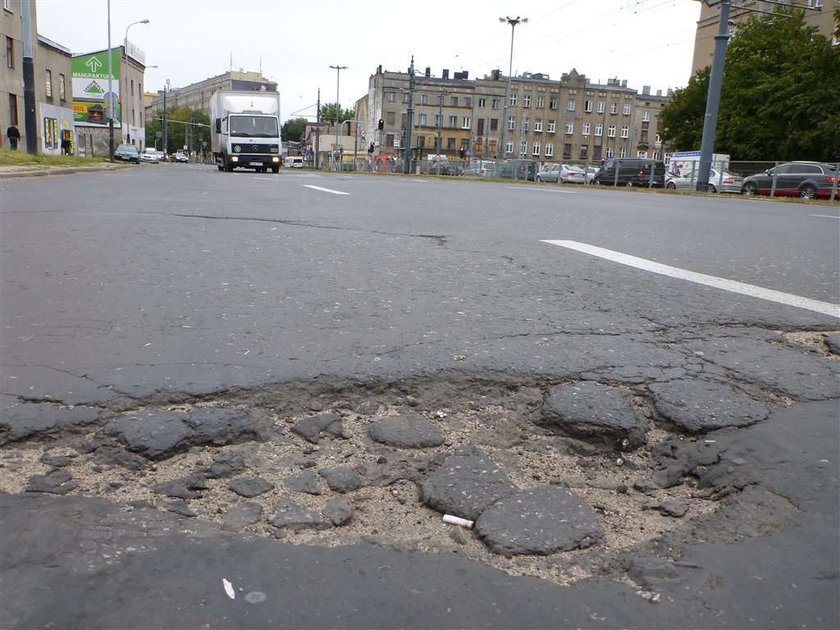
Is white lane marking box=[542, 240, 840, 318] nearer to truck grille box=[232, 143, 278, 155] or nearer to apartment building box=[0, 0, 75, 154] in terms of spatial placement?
truck grille box=[232, 143, 278, 155]

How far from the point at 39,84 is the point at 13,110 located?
6.02 metres

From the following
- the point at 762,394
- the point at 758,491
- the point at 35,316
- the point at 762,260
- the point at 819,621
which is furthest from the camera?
the point at 762,260

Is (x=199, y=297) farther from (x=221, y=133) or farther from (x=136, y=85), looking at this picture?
(x=136, y=85)

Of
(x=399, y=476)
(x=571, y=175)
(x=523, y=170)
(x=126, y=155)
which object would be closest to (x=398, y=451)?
(x=399, y=476)

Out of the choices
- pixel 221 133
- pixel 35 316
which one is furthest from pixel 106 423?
pixel 221 133

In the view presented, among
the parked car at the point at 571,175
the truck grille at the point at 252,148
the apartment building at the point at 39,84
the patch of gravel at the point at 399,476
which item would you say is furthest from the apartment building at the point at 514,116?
the patch of gravel at the point at 399,476

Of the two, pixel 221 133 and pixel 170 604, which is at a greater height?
pixel 221 133

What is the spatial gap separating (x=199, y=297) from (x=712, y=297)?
2946 millimetres

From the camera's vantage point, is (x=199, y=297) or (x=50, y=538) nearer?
(x=50, y=538)

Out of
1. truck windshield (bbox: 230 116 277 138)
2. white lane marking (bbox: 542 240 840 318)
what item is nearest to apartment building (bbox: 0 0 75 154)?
truck windshield (bbox: 230 116 277 138)

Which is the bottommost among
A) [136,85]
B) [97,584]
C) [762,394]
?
[97,584]

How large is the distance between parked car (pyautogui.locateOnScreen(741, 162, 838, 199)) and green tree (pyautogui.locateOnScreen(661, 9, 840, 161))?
41.2 feet

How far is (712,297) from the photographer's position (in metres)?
4.12

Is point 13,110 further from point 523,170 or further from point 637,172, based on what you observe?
point 637,172
